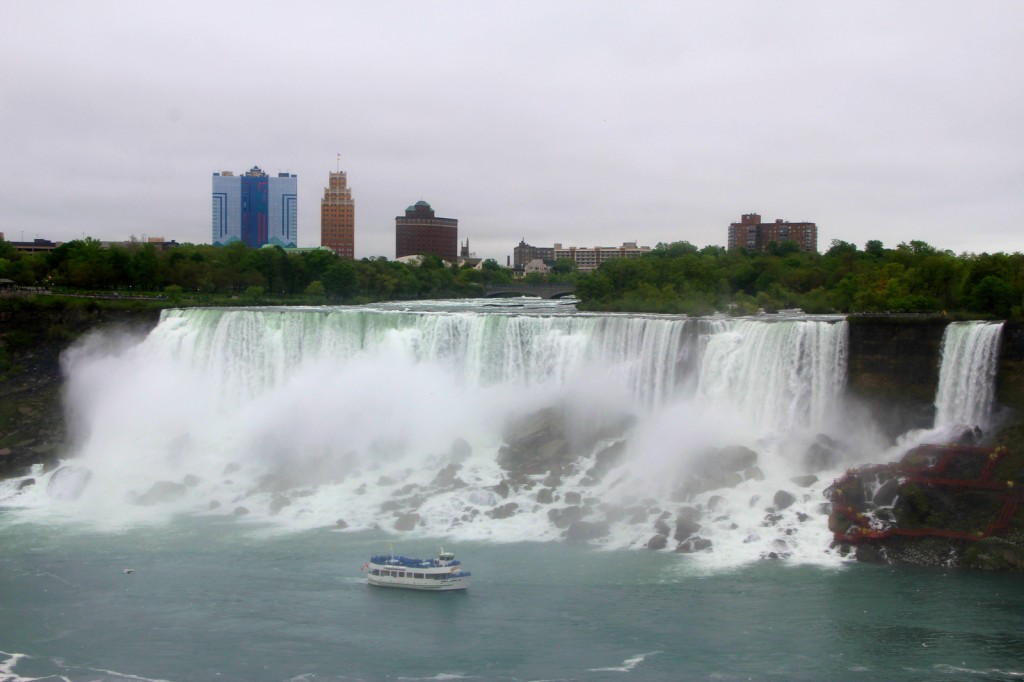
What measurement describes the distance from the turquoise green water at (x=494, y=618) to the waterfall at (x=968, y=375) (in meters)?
7.60

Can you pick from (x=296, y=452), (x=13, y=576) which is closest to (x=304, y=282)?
(x=296, y=452)

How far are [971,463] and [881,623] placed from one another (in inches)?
358

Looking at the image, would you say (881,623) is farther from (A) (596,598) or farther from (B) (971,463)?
(B) (971,463)

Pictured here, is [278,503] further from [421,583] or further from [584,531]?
[584,531]

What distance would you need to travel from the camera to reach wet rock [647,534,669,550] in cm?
2944

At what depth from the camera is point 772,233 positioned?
164 metres

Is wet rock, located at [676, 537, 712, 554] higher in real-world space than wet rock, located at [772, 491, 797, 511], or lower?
lower

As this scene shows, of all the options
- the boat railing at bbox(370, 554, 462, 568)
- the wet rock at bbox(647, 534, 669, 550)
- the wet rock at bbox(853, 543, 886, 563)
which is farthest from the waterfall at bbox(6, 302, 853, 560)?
the boat railing at bbox(370, 554, 462, 568)

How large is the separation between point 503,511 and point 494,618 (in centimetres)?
843

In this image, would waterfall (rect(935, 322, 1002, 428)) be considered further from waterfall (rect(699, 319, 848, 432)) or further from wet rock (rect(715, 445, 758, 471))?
wet rock (rect(715, 445, 758, 471))

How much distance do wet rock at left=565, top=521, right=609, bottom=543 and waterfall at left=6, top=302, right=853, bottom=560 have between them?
13 centimetres

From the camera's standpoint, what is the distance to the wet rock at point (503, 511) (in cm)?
3241

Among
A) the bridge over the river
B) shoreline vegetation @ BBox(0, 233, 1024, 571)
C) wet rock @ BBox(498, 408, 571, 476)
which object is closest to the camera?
shoreline vegetation @ BBox(0, 233, 1024, 571)

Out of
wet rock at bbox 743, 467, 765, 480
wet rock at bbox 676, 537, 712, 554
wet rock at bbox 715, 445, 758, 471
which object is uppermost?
wet rock at bbox 715, 445, 758, 471
